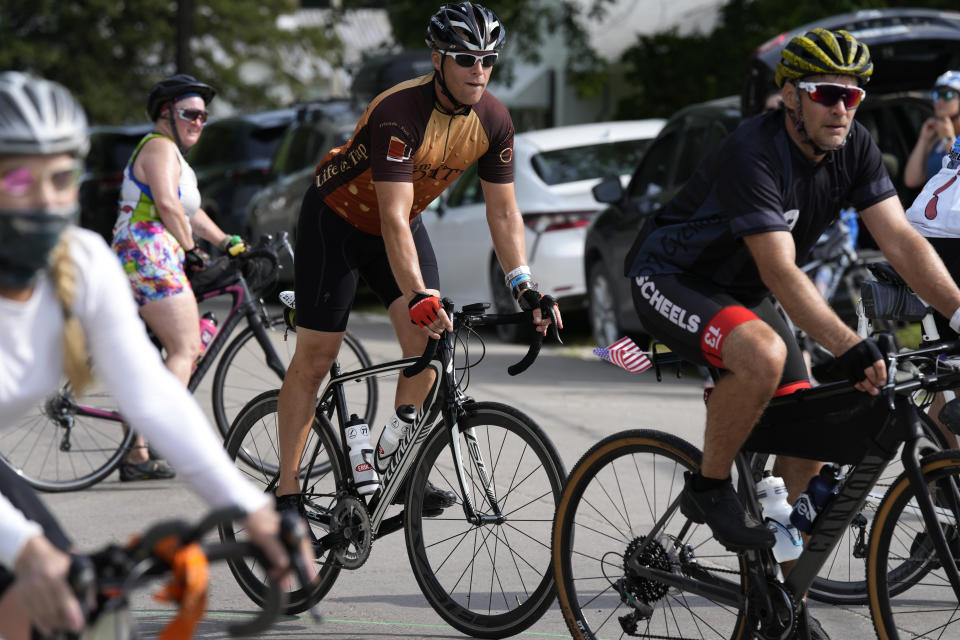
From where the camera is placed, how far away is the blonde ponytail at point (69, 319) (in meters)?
2.44

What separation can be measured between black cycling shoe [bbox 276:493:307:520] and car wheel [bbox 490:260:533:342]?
5910mm

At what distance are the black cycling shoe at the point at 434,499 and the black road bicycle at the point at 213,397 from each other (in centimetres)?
199

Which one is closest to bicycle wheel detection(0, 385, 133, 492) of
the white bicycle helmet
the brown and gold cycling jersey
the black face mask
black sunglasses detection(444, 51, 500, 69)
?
the brown and gold cycling jersey

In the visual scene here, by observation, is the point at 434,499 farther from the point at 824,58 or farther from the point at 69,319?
the point at 69,319

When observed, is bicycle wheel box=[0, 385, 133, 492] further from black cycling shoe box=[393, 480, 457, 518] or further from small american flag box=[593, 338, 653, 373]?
small american flag box=[593, 338, 653, 373]

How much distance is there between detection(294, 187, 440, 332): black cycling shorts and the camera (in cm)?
472

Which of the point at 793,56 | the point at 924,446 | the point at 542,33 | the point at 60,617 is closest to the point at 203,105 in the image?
the point at 793,56

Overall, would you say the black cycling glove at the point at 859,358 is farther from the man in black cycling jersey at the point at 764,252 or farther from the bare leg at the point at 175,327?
the bare leg at the point at 175,327

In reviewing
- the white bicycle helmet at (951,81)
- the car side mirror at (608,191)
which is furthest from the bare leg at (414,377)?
the car side mirror at (608,191)

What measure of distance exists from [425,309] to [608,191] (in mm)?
4917

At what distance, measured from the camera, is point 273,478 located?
5.02 metres

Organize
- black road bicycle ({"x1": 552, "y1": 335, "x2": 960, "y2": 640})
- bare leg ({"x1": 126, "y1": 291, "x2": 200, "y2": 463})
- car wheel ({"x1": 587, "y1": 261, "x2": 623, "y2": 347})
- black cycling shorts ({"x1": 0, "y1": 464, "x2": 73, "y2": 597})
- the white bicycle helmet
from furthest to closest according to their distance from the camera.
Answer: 1. car wheel ({"x1": 587, "y1": 261, "x2": 623, "y2": 347})
2. the white bicycle helmet
3. bare leg ({"x1": 126, "y1": 291, "x2": 200, "y2": 463})
4. black road bicycle ({"x1": 552, "y1": 335, "x2": 960, "y2": 640})
5. black cycling shorts ({"x1": 0, "y1": 464, "x2": 73, "y2": 597})

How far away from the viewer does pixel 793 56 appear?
3.88 metres

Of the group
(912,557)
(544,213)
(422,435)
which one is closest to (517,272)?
(422,435)
